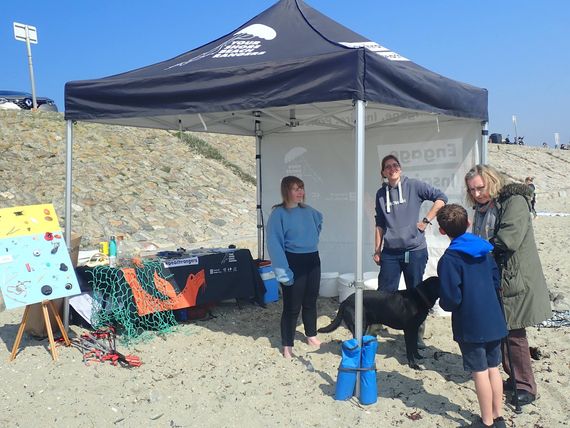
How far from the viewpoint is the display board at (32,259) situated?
396 cm

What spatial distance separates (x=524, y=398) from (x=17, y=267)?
387 cm

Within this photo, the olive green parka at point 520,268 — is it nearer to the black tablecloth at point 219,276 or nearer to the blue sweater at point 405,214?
the blue sweater at point 405,214

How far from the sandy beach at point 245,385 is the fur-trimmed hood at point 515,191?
1.34 metres

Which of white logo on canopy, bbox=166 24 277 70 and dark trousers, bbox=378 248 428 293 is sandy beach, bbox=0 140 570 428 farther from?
white logo on canopy, bbox=166 24 277 70

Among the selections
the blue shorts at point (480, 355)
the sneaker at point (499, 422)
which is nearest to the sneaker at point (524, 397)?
the sneaker at point (499, 422)

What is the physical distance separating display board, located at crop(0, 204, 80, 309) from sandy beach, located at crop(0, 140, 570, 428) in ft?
1.85

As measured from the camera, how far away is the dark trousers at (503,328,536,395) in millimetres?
3098

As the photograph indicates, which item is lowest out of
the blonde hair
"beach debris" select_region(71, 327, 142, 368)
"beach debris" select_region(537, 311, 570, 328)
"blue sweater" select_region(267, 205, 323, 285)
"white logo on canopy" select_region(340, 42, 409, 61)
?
"beach debris" select_region(71, 327, 142, 368)

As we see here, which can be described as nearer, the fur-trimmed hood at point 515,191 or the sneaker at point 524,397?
the fur-trimmed hood at point 515,191

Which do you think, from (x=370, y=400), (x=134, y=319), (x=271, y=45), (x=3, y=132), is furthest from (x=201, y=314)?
(x=3, y=132)

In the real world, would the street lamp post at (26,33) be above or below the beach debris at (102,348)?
above

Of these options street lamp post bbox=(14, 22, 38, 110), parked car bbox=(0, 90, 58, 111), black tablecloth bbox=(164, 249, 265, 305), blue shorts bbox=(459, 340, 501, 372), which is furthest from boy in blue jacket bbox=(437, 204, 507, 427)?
parked car bbox=(0, 90, 58, 111)

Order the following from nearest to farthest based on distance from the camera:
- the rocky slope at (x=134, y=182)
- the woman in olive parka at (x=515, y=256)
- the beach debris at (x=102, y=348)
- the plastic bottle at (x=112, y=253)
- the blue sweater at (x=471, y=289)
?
the blue sweater at (x=471, y=289), the woman in olive parka at (x=515, y=256), the beach debris at (x=102, y=348), the plastic bottle at (x=112, y=253), the rocky slope at (x=134, y=182)

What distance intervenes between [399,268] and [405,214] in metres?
0.44
